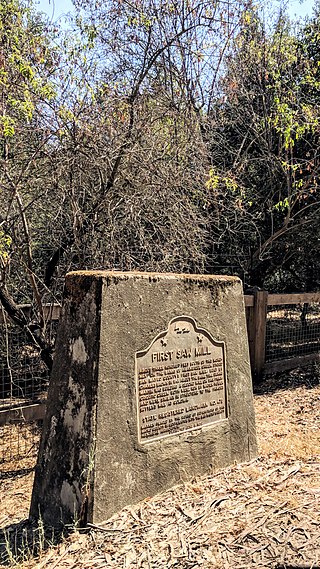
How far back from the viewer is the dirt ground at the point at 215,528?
294cm

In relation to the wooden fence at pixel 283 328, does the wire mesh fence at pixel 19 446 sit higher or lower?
lower

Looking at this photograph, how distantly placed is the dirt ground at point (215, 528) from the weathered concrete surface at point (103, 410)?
0.17 m

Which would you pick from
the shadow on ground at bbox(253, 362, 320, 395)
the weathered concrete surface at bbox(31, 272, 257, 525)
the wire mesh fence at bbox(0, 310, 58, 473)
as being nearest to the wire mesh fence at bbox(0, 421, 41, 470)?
→ the wire mesh fence at bbox(0, 310, 58, 473)

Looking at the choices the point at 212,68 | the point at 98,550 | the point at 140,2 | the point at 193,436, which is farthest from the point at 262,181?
the point at 98,550

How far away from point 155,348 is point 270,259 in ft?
22.6

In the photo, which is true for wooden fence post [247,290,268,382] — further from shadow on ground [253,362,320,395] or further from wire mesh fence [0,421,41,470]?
wire mesh fence [0,421,41,470]

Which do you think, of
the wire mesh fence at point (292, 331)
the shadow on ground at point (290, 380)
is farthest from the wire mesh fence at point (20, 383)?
the wire mesh fence at point (292, 331)

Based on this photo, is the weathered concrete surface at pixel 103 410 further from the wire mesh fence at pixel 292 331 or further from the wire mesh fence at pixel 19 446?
the wire mesh fence at pixel 292 331

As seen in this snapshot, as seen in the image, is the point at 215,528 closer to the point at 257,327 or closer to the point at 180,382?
the point at 180,382

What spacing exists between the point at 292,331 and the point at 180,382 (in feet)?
17.8

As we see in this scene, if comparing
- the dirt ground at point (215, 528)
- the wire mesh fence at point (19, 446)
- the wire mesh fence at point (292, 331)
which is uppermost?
the wire mesh fence at point (292, 331)

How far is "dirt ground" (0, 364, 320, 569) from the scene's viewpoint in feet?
9.64

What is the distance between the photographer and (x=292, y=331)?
358 inches

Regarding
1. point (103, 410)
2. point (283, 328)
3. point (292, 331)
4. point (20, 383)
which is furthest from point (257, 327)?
point (103, 410)
